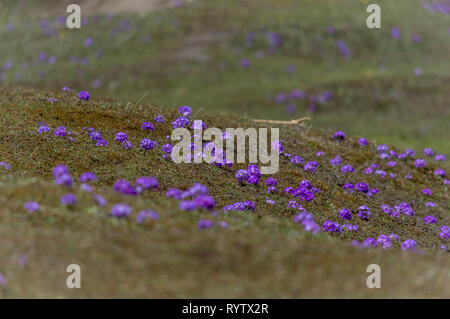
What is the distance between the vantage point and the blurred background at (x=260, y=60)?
36062 mm

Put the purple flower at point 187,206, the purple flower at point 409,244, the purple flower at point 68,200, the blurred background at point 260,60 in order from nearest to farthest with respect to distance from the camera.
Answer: the purple flower at point 68,200, the purple flower at point 187,206, the purple flower at point 409,244, the blurred background at point 260,60

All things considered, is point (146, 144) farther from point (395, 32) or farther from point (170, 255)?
point (395, 32)

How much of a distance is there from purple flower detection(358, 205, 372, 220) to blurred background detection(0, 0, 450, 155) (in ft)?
57.8

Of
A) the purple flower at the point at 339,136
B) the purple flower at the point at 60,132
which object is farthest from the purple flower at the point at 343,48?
the purple flower at the point at 60,132

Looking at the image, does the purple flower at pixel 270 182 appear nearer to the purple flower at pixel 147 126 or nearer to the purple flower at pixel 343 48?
the purple flower at pixel 147 126

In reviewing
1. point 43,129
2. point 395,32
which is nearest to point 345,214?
point 43,129

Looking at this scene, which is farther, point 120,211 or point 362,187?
point 362,187

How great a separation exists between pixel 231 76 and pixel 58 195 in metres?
30.1

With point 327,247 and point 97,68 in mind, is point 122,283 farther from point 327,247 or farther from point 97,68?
point 97,68

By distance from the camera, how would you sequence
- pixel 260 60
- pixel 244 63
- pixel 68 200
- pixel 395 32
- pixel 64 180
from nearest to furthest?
pixel 68 200 → pixel 64 180 → pixel 244 63 → pixel 260 60 → pixel 395 32

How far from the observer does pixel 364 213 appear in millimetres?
14156

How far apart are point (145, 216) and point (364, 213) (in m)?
7.57

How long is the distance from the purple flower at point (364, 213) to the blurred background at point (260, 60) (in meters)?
17.6

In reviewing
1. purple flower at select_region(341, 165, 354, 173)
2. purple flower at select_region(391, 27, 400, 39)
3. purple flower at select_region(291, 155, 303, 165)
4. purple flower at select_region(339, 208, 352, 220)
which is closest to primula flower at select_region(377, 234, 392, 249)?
purple flower at select_region(339, 208, 352, 220)
